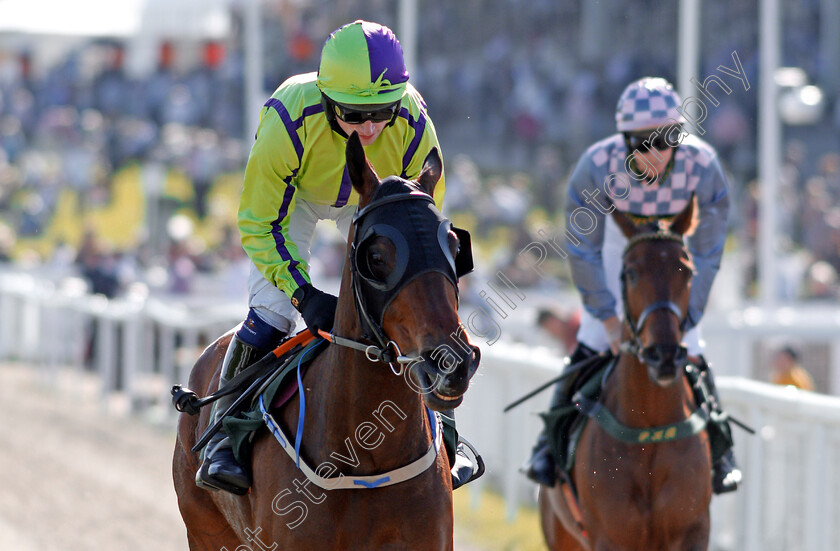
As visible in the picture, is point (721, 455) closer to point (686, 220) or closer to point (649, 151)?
point (686, 220)

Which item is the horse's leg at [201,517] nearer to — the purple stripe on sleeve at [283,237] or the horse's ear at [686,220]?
the purple stripe on sleeve at [283,237]

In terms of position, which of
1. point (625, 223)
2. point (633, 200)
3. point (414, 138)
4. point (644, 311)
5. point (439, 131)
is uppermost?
point (439, 131)

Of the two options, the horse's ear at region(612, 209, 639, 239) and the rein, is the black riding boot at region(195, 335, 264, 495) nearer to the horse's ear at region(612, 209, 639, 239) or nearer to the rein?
the rein

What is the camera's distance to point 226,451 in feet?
12.5

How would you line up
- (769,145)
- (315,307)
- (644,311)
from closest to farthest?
(315,307)
(644,311)
(769,145)

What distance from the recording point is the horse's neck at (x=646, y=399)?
473cm

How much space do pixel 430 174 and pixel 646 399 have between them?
71.8 inches

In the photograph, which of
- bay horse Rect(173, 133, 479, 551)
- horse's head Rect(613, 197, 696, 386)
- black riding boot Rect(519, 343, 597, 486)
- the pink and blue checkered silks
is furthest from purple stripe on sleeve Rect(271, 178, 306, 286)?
black riding boot Rect(519, 343, 597, 486)

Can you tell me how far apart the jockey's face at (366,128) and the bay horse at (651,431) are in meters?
1.47

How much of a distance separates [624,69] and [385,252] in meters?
14.8

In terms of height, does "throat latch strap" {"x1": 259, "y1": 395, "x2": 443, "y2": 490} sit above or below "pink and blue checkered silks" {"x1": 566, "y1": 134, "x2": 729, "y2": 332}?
below

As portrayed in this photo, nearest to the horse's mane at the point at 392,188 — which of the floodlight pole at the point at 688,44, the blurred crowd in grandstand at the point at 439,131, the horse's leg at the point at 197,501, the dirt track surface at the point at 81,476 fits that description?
the horse's leg at the point at 197,501

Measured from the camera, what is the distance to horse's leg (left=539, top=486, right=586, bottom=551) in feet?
17.1

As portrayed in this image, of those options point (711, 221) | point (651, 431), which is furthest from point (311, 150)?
point (711, 221)
